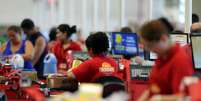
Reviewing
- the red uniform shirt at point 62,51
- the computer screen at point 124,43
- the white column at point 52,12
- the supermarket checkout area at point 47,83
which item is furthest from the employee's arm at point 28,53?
the white column at point 52,12

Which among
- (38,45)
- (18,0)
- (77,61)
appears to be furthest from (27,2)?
(77,61)

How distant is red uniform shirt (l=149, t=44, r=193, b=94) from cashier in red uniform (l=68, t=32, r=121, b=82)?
1.63m

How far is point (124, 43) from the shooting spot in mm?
7652

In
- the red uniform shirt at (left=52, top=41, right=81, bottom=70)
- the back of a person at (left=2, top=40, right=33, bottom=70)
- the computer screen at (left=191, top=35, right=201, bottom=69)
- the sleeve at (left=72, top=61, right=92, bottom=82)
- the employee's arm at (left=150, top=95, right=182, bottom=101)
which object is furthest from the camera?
the red uniform shirt at (left=52, top=41, right=81, bottom=70)

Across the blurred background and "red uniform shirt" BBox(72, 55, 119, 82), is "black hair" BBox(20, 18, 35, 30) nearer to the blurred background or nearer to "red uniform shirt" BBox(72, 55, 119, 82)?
the blurred background

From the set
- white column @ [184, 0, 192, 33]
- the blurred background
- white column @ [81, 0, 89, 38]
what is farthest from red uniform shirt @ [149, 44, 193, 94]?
white column @ [81, 0, 89, 38]

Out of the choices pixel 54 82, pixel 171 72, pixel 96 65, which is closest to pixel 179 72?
pixel 171 72

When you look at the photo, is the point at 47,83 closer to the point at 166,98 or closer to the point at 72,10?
the point at 166,98

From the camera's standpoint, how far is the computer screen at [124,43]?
762cm

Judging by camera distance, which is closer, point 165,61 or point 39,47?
point 165,61

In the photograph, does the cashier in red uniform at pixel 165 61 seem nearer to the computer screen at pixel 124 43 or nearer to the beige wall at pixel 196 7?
the computer screen at pixel 124 43

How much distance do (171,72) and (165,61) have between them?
9 centimetres

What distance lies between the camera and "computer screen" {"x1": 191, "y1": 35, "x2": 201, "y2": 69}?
5.41 metres

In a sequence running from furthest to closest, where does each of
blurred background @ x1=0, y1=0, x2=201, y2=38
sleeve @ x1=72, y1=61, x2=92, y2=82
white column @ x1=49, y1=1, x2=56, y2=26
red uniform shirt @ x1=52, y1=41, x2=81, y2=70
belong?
white column @ x1=49, y1=1, x2=56, y2=26 < blurred background @ x1=0, y1=0, x2=201, y2=38 < red uniform shirt @ x1=52, y1=41, x2=81, y2=70 < sleeve @ x1=72, y1=61, x2=92, y2=82
